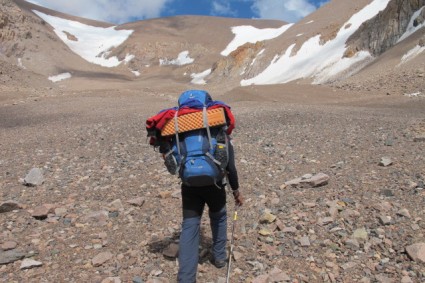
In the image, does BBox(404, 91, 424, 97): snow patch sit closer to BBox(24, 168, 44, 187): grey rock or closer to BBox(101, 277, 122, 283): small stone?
BBox(24, 168, 44, 187): grey rock

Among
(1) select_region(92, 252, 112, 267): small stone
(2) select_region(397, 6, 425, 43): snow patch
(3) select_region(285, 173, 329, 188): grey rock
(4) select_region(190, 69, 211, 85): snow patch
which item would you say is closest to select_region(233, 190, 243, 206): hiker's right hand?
(1) select_region(92, 252, 112, 267): small stone

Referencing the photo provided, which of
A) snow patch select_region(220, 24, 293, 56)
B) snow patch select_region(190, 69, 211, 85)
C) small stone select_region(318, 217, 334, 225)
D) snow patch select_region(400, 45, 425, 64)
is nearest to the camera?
small stone select_region(318, 217, 334, 225)

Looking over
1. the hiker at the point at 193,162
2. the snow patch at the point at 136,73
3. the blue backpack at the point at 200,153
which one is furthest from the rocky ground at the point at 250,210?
the snow patch at the point at 136,73

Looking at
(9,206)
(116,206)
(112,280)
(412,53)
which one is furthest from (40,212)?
(412,53)

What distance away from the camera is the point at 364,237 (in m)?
5.49

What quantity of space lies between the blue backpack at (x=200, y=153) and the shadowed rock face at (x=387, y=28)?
38.9 meters

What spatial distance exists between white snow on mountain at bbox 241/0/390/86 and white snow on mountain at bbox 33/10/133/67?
7592 centimetres

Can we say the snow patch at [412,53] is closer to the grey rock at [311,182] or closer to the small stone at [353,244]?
the grey rock at [311,182]

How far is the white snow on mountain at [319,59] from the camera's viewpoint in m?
44.6

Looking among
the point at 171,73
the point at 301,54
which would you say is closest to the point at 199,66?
the point at 171,73

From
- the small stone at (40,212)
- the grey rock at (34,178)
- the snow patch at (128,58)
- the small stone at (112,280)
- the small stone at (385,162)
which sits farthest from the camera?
the snow patch at (128,58)

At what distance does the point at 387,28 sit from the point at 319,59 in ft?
30.8

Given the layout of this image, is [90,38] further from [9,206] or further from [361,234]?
[361,234]

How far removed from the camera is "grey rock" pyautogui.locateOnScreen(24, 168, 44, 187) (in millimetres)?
8430
